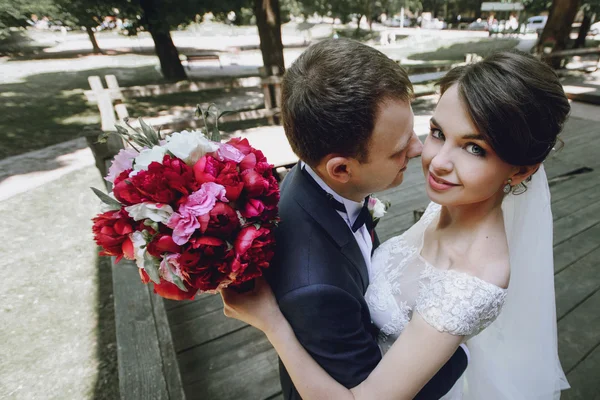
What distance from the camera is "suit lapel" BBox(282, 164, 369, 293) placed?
1293 mm

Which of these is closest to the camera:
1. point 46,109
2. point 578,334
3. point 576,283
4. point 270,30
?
point 578,334

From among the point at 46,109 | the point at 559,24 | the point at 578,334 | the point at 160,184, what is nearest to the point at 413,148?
the point at 160,184

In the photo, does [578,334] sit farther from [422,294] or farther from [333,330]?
[333,330]

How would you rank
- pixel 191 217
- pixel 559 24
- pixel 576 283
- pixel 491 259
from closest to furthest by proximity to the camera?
pixel 191 217 < pixel 491 259 < pixel 576 283 < pixel 559 24

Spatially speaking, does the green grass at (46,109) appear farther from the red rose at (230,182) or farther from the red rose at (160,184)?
the red rose at (230,182)

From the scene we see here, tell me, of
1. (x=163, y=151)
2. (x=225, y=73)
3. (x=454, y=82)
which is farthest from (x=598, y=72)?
(x=163, y=151)

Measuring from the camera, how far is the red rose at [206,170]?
110 centimetres

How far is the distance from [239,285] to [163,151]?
1.73 ft

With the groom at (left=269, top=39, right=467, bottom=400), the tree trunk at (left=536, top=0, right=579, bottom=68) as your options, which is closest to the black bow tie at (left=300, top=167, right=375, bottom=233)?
the groom at (left=269, top=39, right=467, bottom=400)

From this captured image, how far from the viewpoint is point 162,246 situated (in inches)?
42.1

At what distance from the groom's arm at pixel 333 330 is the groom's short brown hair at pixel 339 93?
516 mm

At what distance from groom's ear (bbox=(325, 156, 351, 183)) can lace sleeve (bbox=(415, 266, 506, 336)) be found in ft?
1.79

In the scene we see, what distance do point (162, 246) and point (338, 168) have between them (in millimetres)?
675

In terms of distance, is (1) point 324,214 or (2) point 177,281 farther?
(1) point 324,214
